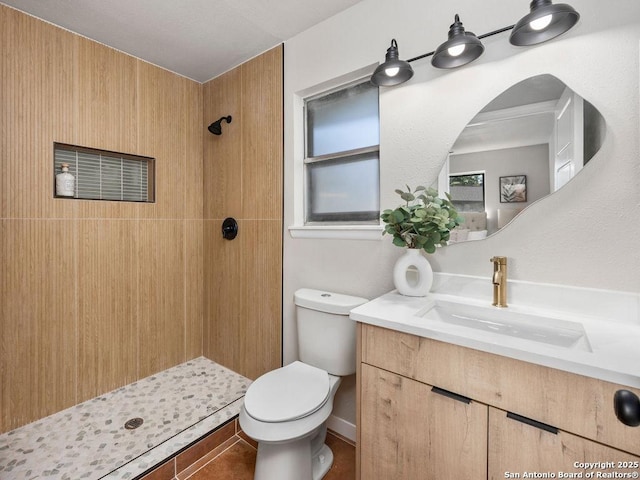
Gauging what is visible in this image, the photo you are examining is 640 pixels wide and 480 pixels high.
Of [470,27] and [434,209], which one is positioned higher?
[470,27]

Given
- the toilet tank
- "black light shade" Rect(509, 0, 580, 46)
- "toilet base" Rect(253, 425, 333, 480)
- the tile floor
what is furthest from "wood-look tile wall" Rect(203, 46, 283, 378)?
"black light shade" Rect(509, 0, 580, 46)

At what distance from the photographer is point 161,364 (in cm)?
229

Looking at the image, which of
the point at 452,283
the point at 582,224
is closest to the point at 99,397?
the point at 452,283

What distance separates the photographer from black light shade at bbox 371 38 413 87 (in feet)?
4.54

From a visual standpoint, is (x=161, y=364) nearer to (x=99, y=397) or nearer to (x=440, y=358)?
(x=99, y=397)

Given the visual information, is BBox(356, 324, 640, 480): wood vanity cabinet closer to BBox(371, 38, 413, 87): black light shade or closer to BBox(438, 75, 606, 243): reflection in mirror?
BBox(438, 75, 606, 243): reflection in mirror

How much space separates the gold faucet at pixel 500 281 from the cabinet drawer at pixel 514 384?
40 centimetres

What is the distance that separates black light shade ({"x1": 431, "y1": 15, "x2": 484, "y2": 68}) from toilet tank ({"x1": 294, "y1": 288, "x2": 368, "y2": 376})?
45.9 inches

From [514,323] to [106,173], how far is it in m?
2.51

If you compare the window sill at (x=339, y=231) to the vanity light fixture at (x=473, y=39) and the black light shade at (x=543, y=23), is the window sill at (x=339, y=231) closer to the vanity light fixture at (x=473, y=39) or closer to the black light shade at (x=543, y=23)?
the vanity light fixture at (x=473, y=39)

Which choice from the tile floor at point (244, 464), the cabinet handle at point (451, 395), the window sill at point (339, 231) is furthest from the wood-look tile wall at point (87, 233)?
the cabinet handle at point (451, 395)

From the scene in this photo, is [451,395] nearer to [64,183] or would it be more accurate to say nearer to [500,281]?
[500,281]

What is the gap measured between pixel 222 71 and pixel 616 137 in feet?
7.80

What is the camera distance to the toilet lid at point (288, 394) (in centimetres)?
121
